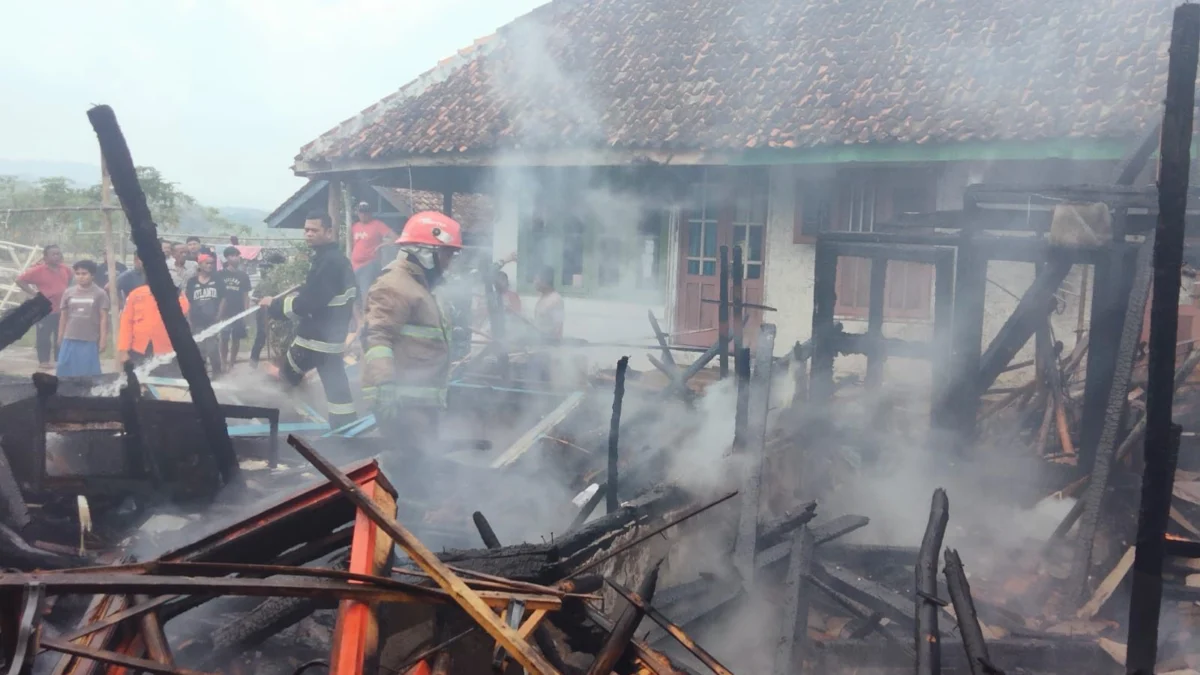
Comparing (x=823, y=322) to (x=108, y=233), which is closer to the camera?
(x=823, y=322)

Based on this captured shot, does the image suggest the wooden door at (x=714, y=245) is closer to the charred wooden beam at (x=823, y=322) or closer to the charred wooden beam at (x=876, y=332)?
the charred wooden beam at (x=876, y=332)

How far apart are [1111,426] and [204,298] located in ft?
34.7

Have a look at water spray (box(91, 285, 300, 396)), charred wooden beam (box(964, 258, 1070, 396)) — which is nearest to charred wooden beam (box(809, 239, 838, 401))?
charred wooden beam (box(964, 258, 1070, 396))

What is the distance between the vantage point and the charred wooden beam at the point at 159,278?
3783 mm

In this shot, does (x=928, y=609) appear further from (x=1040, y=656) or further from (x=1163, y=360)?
(x=1040, y=656)

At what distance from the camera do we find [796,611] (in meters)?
3.69

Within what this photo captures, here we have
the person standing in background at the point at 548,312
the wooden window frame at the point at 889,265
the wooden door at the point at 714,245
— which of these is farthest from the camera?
the wooden door at the point at 714,245

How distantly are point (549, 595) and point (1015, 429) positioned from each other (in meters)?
5.32

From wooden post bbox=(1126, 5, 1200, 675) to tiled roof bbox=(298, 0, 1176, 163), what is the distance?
7095mm

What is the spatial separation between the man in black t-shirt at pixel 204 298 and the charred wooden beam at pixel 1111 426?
33.2 ft

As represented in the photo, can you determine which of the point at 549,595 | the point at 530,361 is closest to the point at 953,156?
the point at 530,361

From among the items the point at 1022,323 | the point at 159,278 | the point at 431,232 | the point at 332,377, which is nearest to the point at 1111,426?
the point at 1022,323

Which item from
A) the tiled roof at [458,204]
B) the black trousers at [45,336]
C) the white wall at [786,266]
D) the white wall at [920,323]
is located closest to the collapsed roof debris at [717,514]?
the white wall at [920,323]

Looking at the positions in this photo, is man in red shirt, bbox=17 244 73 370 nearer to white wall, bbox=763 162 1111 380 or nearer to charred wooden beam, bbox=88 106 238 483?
charred wooden beam, bbox=88 106 238 483
